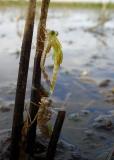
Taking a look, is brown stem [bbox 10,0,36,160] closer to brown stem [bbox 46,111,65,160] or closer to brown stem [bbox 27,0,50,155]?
brown stem [bbox 27,0,50,155]

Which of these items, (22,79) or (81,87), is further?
(81,87)

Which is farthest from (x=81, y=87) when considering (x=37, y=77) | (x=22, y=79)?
(x=22, y=79)

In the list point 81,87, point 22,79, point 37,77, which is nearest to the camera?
point 22,79

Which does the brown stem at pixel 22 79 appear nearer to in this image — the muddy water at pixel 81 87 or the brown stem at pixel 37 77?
the brown stem at pixel 37 77

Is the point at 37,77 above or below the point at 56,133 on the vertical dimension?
above

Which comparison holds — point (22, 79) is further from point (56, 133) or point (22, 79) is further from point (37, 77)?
point (56, 133)

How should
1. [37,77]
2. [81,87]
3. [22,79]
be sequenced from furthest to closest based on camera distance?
[81,87], [37,77], [22,79]

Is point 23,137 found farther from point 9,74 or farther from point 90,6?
point 90,6

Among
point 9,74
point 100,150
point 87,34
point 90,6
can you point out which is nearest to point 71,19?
point 87,34
